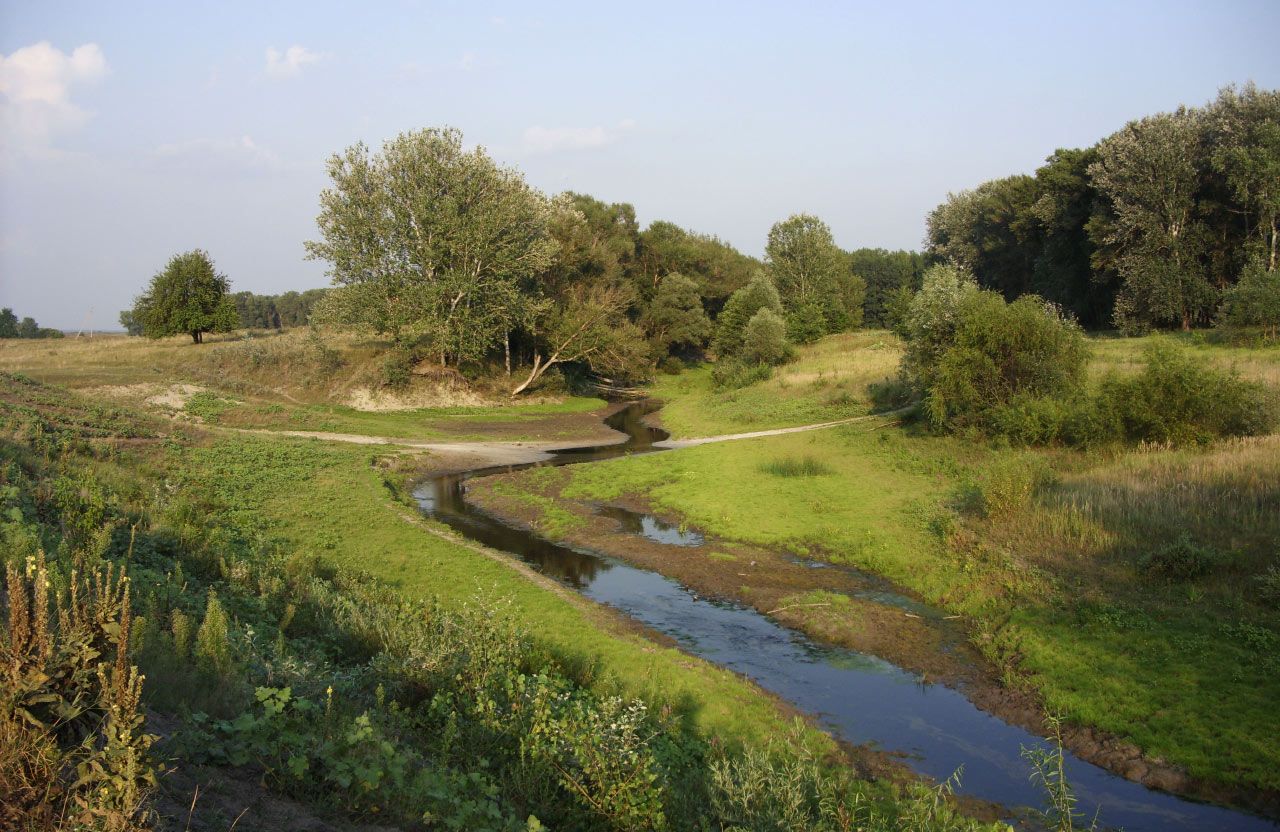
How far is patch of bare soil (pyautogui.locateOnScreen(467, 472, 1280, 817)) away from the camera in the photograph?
10.1 m

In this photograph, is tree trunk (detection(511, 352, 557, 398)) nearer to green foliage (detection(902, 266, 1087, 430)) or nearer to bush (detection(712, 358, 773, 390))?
bush (detection(712, 358, 773, 390))

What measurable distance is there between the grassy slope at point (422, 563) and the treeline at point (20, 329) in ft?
241

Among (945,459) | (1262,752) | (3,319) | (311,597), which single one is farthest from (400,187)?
(3,319)

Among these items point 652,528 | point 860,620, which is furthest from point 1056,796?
point 652,528

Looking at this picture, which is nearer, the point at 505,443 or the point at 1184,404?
the point at 1184,404

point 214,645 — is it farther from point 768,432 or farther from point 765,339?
point 765,339

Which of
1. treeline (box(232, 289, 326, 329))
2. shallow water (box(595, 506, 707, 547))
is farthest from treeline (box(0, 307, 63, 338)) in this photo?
shallow water (box(595, 506, 707, 547))

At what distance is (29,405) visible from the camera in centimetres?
2434

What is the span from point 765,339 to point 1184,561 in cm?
4390

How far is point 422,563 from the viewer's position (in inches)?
672

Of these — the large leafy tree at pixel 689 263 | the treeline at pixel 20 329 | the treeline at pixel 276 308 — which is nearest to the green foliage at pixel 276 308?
the treeline at pixel 276 308

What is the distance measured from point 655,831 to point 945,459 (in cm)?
2128

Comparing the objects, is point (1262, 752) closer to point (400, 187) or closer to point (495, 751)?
point (495, 751)

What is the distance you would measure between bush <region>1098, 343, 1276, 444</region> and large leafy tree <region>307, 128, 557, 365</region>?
33481mm
